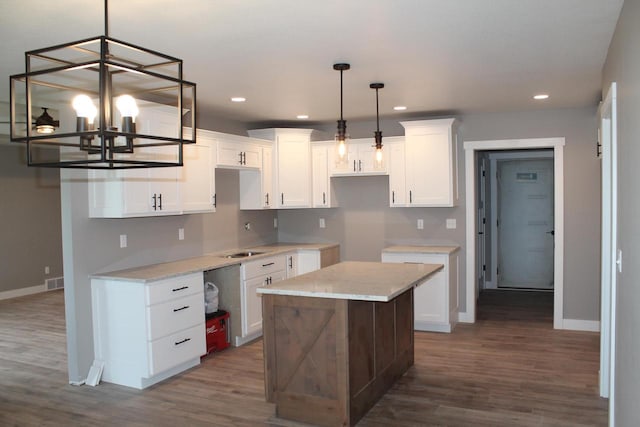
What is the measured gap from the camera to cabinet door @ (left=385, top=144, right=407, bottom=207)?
6098 mm

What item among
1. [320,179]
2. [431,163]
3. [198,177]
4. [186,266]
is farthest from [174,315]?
[431,163]

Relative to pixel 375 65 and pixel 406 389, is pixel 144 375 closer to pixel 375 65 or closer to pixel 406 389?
pixel 406 389

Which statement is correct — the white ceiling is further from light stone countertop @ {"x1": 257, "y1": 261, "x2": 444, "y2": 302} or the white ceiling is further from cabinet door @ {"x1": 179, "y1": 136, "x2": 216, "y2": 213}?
light stone countertop @ {"x1": 257, "y1": 261, "x2": 444, "y2": 302}

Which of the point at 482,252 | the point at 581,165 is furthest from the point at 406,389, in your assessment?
the point at 482,252

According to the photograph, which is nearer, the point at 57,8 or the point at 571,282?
the point at 57,8

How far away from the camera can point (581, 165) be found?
18.9ft

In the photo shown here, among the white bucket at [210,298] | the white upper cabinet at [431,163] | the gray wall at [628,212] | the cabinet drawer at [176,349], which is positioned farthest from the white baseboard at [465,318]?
the gray wall at [628,212]

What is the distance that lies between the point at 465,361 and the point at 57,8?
13.4 feet

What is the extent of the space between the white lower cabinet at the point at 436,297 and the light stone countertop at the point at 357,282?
1.40 metres

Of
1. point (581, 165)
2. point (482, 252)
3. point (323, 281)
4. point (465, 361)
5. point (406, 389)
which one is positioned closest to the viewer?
point (323, 281)

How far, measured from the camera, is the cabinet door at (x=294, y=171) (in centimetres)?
632

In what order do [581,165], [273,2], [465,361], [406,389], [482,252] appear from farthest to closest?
[482,252]
[581,165]
[465,361]
[406,389]
[273,2]

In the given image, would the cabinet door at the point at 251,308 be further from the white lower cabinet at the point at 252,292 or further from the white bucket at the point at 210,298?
the white bucket at the point at 210,298

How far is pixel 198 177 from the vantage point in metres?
5.09
